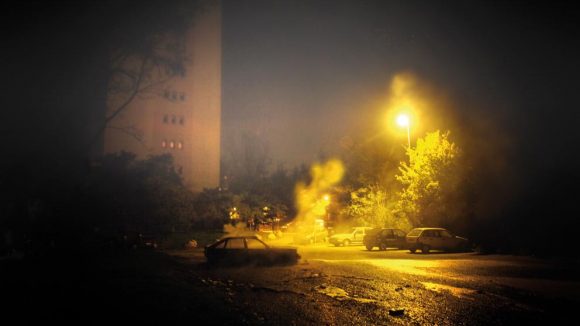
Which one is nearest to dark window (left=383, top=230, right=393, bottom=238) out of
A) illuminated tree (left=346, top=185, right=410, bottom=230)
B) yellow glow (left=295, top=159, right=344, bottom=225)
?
illuminated tree (left=346, top=185, right=410, bottom=230)

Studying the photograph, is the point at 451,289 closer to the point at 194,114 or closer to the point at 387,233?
the point at 387,233

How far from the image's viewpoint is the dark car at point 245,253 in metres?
16.7

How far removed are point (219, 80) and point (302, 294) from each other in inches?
2829

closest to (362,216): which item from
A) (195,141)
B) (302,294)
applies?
(302,294)

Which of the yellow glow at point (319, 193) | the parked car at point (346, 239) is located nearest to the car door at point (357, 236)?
the parked car at point (346, 239)

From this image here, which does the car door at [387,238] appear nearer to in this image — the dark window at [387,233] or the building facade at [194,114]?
the dark window at [387,233]

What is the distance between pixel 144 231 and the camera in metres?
31.7

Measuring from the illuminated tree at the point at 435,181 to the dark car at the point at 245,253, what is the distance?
1587 cm

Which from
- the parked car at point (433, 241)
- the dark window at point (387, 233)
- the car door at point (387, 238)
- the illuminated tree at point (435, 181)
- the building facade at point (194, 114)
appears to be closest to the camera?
the parked car at point (433, 241)

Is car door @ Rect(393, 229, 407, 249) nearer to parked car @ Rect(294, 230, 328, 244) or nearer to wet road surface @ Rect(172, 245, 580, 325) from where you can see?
parked car @ Rect(294, 230, 328, 244)

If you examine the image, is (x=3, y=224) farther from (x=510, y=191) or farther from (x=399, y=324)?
(x=510, y=191)

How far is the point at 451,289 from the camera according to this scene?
35.2ft

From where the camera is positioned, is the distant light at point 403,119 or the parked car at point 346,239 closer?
the distant light at point 403,119

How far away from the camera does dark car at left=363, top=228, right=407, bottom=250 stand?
2725 cm
